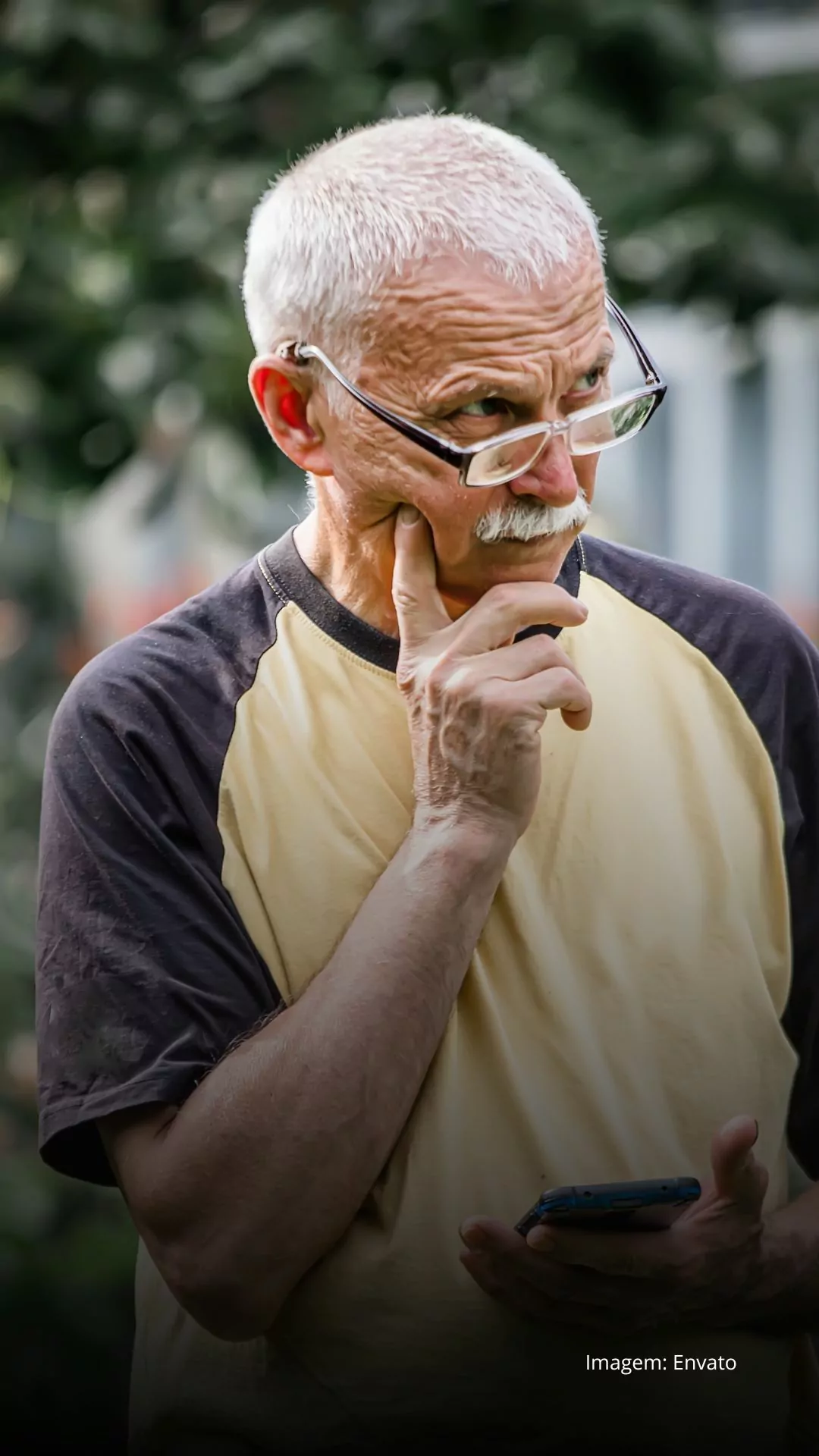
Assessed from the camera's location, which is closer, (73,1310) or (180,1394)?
(180,1394)

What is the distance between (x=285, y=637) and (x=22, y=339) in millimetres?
1187

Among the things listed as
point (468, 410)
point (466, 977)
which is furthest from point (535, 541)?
point (466, 977)

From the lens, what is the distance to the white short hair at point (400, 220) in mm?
1384

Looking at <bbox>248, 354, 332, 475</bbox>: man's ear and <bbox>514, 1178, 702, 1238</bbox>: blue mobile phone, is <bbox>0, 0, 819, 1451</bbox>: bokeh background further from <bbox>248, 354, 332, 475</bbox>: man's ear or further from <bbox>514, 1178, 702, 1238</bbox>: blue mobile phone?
<bbox>514, 1178, 702, 1238</bbox>: blue mobile phone

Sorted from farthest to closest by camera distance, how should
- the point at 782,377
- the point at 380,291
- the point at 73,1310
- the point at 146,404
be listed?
the point at 782,377
the point at 73,1310
the point at 146,404
the point at 380,291

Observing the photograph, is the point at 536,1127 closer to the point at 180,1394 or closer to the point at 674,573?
the point at 180,1394

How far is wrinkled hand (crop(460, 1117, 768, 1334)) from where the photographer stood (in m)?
1.43

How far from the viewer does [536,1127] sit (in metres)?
1.47

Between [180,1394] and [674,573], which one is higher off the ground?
[674,573]

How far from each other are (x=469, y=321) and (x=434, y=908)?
18.3 inches

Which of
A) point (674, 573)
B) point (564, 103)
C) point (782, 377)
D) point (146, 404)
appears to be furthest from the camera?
Result: point (782, 377)

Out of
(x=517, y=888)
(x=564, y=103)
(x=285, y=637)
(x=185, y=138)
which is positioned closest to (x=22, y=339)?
(x=185, y=138)

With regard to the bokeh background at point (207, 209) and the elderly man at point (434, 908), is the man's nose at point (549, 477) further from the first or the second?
the bokeh background at point (207, 209)

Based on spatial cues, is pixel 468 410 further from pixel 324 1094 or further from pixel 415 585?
pixel 324 1094
